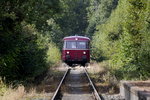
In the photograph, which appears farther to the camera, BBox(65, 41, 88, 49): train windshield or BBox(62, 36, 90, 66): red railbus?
BBox(65, 41, 88, 49): train windshield

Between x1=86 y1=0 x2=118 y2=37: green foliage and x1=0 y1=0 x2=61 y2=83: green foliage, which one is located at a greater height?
x1=86 y1=0 x2=118 y2=37: green foliage

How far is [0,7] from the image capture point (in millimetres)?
14984

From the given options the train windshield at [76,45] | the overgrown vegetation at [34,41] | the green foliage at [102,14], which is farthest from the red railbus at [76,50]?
the green foliage at [102,14]

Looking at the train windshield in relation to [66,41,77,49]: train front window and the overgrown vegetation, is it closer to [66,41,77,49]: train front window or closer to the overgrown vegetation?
[66,41,77,49]: train front window

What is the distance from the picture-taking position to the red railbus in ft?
110

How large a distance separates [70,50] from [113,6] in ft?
132

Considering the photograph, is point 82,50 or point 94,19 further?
point 94,19

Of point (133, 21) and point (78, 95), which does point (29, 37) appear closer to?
point (133, 21)

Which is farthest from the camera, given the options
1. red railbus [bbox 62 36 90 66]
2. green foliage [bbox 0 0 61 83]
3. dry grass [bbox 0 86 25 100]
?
red railbus [bbox 62 36 90 66]

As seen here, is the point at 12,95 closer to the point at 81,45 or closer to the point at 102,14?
the point at 81,45

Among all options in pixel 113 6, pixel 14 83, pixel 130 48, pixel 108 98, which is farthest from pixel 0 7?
pixel 113 6

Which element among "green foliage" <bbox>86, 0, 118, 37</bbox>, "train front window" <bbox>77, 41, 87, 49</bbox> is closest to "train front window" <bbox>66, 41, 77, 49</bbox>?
"train front window" <bbox>77, 41, 87, 49</bbox>

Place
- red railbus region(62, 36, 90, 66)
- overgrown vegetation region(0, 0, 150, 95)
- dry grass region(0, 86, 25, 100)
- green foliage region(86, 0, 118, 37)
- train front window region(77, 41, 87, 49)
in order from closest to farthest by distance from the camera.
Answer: dry grass region(0, 86, 25, 100) → overgrown vegetation region(0, 0, 150, 95) → red railbus region(62, 36, 90, 66) → train front window region(77, 41, 87, 49) → green foliage region(86, 0, 118, 37)

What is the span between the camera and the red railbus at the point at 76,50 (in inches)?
1325
